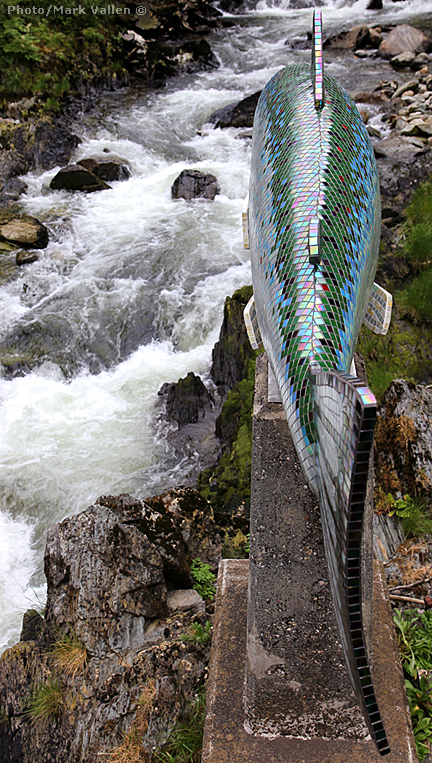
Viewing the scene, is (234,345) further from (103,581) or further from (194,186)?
(194,186)

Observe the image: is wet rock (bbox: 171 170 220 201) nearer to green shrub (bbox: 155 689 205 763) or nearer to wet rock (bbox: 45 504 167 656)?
wet rock (bbox: 45 504 167 656)

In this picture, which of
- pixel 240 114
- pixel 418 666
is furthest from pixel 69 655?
pixel 240 114

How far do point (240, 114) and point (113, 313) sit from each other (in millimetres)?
7150

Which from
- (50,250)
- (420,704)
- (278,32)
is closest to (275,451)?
(420,704)

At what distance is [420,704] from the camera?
A: 2.60 meters

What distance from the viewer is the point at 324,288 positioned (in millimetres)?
1726

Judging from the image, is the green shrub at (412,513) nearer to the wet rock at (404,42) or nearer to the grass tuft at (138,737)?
the grass tuft at (138,737)

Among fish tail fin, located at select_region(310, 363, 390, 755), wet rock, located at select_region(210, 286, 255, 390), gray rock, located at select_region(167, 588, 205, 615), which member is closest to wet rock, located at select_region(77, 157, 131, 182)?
wet rock, located at select_region(210, 286, 255, 390)

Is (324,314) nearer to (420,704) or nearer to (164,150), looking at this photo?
(420,704)

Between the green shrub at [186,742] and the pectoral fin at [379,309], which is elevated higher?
the pectoral fin at [379,309]

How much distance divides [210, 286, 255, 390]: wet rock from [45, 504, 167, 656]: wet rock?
3509 mm

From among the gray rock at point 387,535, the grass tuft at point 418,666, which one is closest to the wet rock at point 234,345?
the gray rock at point 387,535

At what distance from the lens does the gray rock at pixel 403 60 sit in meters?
14.5

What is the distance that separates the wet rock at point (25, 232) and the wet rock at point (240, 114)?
5.75 metres
